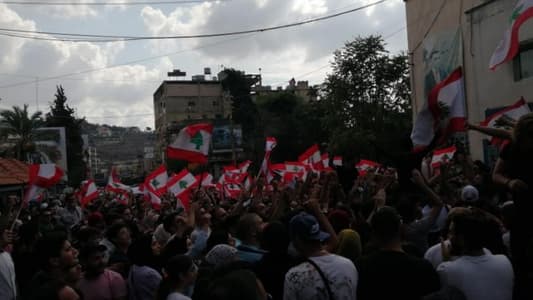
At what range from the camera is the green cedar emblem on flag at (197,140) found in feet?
37.5

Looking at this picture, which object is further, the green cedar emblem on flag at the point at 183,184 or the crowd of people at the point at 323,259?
the green cedar emblem on flag at the point at 183,184

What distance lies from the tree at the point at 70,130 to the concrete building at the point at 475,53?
145ft

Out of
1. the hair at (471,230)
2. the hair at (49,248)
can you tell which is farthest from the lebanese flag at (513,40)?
the hair at (49,248)

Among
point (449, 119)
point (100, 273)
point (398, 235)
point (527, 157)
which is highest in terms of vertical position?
point (449, 119)

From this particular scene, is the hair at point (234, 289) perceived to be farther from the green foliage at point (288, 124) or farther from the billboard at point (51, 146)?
the green foliage at point (288, 124)

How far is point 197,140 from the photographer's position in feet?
37.6

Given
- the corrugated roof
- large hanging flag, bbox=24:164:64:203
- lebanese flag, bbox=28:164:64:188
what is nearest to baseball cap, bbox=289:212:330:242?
large hanging flag, bbox=24:164:64:203

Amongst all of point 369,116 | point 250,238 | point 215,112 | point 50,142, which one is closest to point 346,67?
point 369,116

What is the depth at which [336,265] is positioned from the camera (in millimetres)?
4027

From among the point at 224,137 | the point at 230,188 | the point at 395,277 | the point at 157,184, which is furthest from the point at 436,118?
the point at 224,137

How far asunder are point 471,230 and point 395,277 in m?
0.64

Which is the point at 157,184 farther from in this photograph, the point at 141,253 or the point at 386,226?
the point at 386,226

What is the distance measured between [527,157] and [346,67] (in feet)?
134

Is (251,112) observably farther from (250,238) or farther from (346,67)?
(250,238)
